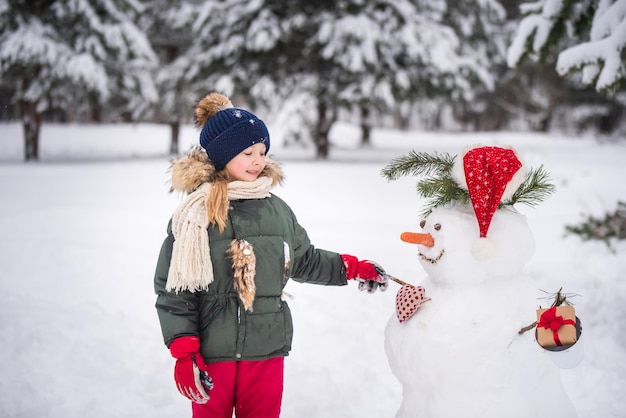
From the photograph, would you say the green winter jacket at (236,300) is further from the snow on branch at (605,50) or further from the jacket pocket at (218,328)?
the snow on branch at (605,50)

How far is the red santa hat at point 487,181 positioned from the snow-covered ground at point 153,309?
0.72 meters

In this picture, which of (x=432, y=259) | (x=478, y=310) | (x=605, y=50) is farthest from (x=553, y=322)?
(x=605, y=50)

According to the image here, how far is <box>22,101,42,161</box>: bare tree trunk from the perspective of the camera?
13.6 meters

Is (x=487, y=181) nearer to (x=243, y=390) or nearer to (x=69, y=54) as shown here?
(x=243, y=390)

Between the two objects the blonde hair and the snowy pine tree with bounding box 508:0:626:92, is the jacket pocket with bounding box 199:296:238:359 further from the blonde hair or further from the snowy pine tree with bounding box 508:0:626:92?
the snowy pine tree with bounding box 508:0:626:92

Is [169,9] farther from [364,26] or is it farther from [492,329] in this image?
[492,329]

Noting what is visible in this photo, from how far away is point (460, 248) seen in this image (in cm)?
207

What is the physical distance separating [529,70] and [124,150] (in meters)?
21.3

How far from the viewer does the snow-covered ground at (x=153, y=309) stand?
3047mm

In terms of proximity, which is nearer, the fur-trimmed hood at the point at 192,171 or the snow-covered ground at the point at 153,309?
the fur-trimmed hood at the point at 192,171

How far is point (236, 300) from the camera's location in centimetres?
212

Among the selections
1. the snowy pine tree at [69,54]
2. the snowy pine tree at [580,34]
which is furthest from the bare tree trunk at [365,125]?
the snowy pine tree at [580,34]

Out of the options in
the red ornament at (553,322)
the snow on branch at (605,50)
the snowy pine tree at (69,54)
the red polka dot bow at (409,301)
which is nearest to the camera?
the red ornament at (553,322)

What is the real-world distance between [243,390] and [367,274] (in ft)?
2.54
